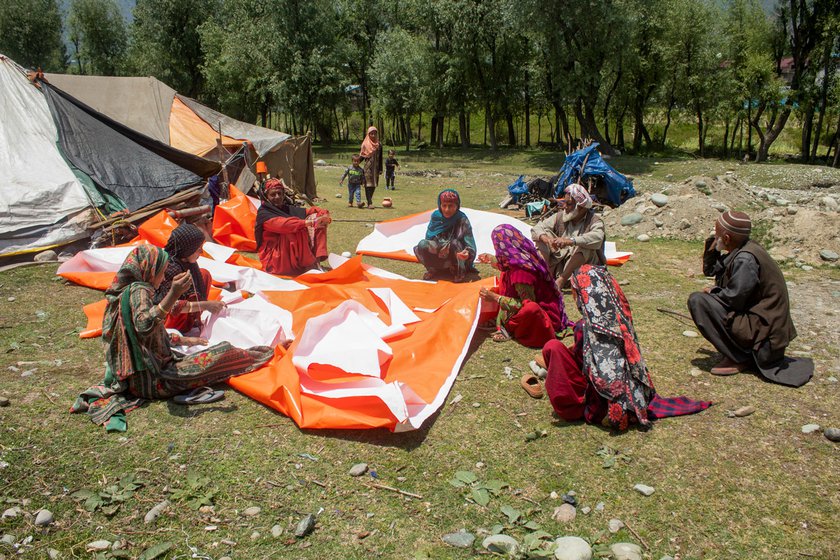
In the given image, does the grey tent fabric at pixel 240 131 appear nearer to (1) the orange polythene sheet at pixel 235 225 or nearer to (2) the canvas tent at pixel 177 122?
(2) the canvas tent at pixel 177 122

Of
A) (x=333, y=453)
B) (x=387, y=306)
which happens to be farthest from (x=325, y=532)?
(x=387, y=306)

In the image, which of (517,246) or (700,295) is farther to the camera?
(517,246)

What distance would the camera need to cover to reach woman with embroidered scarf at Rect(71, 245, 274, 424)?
371 centimetres

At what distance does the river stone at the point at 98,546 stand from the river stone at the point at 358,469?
4.19ft

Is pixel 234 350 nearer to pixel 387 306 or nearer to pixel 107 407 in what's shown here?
pixel 107 407

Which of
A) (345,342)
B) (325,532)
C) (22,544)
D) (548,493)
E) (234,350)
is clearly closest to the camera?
(22,544)

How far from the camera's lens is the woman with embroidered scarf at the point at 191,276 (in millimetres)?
4719

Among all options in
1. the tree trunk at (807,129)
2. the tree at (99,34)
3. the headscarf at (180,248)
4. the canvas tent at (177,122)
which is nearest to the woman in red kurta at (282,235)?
the headscarf at (180,248)

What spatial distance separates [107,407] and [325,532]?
195 cm

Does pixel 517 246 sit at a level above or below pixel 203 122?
below

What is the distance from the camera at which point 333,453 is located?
11.5 feet

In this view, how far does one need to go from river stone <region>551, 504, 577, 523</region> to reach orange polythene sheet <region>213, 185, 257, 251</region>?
22.7 feet

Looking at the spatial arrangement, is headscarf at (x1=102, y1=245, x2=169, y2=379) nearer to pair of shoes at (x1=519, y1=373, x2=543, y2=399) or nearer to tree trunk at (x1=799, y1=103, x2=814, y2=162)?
pair of shoes at (x1=519, y1=373, x2=543, y2=399)

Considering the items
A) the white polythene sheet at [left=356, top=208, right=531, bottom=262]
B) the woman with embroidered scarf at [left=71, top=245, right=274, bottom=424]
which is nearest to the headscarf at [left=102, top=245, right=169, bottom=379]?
the woman with embroidered scarf at [left=71, top=245, right=274, bottom=424]
